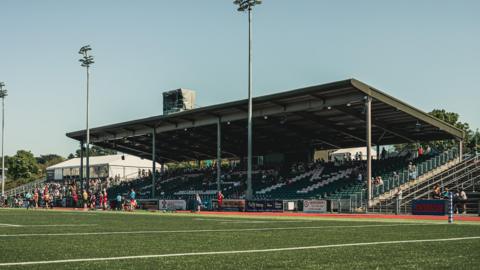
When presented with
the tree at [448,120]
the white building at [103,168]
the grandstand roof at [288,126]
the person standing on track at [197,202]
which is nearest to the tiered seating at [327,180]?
the grandstand roof at [288,126]

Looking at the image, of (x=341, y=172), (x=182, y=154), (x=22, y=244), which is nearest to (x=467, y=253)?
(x=22, y=244)

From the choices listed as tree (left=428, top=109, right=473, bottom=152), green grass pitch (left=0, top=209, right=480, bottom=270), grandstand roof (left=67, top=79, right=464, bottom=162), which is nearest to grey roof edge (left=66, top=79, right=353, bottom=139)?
grandstand roof (left=67, top=79, right=464, bottom=162)

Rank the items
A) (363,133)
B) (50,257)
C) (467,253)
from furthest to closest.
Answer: (363,133), (467,253), (50,257)

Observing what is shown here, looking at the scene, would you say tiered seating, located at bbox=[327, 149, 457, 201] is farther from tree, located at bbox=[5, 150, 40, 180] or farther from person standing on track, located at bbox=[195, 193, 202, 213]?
tree, located at bbox=[5, 150, 40, 180]

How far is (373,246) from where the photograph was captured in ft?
31.5

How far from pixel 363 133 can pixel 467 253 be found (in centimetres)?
4179

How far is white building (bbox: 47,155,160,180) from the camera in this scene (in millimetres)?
87688

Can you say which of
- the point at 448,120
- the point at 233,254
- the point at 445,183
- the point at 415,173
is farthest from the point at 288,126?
the point at 233,254

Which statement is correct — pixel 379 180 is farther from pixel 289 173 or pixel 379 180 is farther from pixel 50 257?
pixel 50 257

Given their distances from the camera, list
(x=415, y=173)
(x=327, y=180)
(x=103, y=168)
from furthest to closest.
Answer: (x=103, y=168) → (x=327, y=180) → (x=415, y=173)

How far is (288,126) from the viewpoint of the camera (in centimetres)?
5019

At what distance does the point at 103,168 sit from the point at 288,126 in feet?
148

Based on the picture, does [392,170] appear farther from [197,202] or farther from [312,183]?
[197,202]

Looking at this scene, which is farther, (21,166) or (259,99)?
(21,166)
